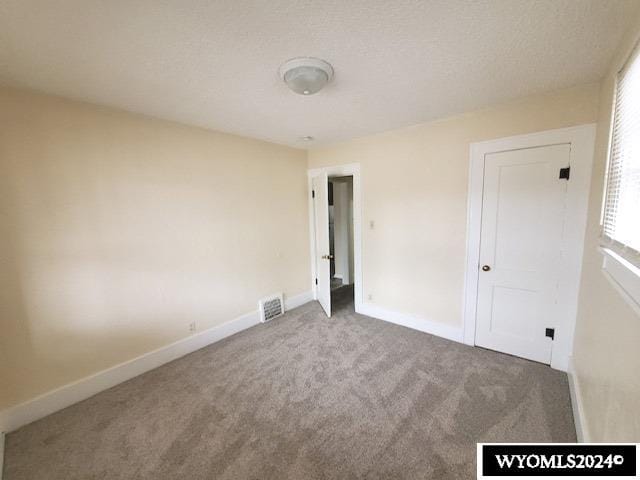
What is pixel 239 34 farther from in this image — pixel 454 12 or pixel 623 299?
pixel 623 299

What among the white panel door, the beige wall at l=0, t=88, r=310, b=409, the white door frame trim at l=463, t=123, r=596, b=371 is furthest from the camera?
the white panel door

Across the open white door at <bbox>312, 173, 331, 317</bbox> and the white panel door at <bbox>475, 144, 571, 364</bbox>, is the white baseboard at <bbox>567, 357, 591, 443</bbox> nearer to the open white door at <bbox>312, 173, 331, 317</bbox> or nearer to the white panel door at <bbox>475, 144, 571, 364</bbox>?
the white panel door at <bbox>475, 144, 571, 364</bbox>

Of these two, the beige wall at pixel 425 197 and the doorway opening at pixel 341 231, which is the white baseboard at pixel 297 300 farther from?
the beige wall at pixel 425 197

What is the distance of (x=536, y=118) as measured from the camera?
2121 mm

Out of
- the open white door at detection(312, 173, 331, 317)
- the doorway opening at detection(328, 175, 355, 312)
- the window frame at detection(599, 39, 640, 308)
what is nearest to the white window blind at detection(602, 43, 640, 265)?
the window frame at detection(599, 39, 640, 308)

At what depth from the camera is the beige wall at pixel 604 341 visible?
0.94m

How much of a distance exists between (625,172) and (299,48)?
178 centimetres

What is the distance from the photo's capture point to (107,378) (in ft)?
7.10

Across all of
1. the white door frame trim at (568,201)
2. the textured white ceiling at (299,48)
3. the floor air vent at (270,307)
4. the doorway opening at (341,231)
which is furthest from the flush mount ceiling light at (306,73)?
the doorway opening at (341,231)

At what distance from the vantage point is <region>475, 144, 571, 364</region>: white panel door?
2.13 meters

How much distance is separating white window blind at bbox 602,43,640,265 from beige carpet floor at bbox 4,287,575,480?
4.25 ft

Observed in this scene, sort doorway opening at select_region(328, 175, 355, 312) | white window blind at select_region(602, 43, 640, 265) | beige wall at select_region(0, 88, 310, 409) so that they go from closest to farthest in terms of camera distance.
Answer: white window blind at select_region(602, 43, 640, 265) → beige wall at select_region(0, 88, 310, 409) → doorway opening at select_region(328, 175, 355, 312)

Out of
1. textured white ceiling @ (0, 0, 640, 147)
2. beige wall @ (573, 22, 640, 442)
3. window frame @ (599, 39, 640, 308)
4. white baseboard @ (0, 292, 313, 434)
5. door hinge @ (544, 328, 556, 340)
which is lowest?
white baseboard @ (0, 292, 313, 434)

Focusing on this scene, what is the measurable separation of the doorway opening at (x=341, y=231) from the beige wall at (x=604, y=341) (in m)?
3.21
